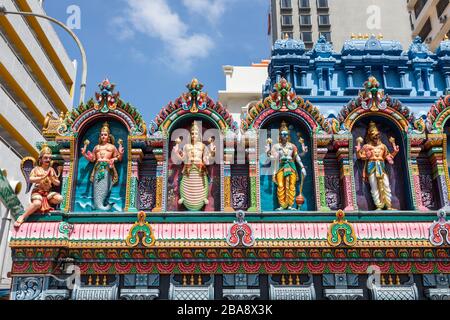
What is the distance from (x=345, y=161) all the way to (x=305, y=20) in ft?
173

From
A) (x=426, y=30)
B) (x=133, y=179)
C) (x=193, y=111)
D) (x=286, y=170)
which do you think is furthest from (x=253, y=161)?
(x=426, y=30)

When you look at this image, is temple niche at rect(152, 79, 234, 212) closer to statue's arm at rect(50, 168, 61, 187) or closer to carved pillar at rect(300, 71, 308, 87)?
statue's arm at rect(50, 168, 61, 187)

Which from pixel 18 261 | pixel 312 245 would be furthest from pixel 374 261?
pixel 18 261

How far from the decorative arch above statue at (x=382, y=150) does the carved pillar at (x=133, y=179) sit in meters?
5.20

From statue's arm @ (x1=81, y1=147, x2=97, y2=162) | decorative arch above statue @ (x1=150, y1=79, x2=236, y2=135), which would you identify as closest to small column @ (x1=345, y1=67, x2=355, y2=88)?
decorative arch above statue @ (x1=150, y1=79, x2=236, y2=135)

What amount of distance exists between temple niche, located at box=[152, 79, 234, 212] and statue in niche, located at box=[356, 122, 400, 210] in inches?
141

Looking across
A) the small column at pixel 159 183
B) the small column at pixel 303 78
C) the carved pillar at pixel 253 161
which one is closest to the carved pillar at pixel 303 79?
the small column at pixel 303 78

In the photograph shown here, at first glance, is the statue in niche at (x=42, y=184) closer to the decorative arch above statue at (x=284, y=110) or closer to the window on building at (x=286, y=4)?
the decorative arch above statue at (x=284, y=110)

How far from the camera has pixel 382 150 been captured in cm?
1267

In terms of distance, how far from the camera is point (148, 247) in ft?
36.9

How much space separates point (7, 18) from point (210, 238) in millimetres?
25913

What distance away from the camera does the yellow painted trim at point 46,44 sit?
33812mm

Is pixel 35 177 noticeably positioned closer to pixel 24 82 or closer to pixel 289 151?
pixel 289 151
